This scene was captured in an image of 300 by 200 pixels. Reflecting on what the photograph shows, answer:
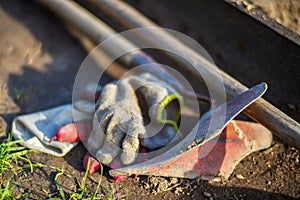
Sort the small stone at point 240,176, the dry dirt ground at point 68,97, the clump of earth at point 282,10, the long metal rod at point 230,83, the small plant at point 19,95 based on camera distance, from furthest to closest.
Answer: the clump of earth at point 282,10, the small plant at point 19,95, the small stone at point 240,176, the dry dirt ground at point 68,97, the long metal rod at point 230,83

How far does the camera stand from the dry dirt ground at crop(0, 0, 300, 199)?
2.33 metres

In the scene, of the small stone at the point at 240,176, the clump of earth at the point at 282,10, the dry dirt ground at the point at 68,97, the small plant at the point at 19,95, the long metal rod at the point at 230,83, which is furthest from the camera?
the clump of earth at the point at 282,10

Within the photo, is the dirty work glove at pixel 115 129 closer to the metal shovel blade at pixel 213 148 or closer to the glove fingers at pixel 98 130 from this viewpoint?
the glove fingers at pixel 98 130

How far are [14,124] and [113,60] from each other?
863 mm

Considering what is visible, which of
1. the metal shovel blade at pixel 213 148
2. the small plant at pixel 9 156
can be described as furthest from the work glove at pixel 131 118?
the small plant at pixel 9 156

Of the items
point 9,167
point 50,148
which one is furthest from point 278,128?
point 9,167

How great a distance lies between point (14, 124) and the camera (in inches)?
102

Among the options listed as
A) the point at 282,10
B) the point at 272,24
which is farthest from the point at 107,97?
the point at 282,10

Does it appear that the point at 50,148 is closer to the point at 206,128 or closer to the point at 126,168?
the point at 126,168

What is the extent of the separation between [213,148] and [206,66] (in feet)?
1.62

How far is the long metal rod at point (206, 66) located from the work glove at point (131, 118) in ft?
0.91

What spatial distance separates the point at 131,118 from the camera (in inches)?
96.2

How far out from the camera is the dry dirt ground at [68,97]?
2.33m

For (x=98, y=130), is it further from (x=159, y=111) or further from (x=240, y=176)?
(x=240, y=176)
